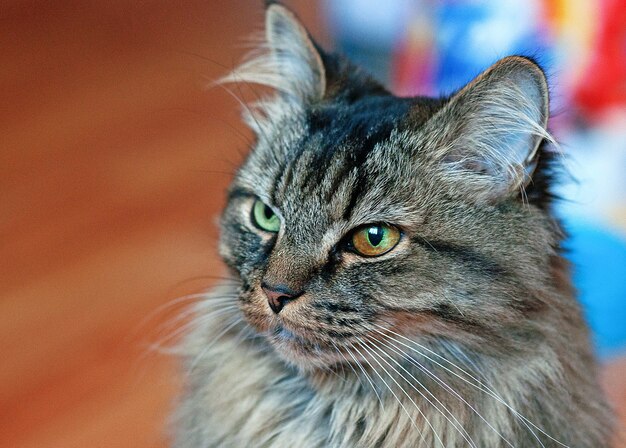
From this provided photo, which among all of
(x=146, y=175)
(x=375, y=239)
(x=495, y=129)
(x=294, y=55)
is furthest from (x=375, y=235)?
(x=146, y=175)

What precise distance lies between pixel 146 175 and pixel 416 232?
1797mm

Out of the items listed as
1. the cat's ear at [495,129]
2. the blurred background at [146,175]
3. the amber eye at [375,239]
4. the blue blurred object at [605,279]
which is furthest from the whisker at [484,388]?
the blue blurred object at [605,279]

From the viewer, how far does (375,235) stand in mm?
1096

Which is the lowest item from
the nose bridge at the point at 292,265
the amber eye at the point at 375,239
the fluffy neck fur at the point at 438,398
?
the fluffy neck fur at the point at 438,398

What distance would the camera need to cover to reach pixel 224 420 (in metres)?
1.31

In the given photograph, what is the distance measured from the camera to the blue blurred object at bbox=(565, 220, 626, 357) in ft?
6.81

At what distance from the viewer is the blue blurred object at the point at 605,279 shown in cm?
207

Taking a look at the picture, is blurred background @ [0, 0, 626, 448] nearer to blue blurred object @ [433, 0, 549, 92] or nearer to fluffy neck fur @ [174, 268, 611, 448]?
blue blurred object @ [433, 0, 549, 92]

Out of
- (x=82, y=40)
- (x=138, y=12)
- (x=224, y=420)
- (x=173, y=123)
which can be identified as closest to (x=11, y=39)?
(x=82, y=40)

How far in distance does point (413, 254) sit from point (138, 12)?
2.83 meters

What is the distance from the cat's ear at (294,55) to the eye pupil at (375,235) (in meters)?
0.34

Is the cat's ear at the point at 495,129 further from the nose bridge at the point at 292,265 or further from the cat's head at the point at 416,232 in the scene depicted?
the nose bridge at the point at 292,265

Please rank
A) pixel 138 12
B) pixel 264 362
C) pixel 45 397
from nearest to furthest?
pixel 264 362 → pixel 45 397 → pixel 138 12

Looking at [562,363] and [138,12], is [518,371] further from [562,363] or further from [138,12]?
[138,12]
